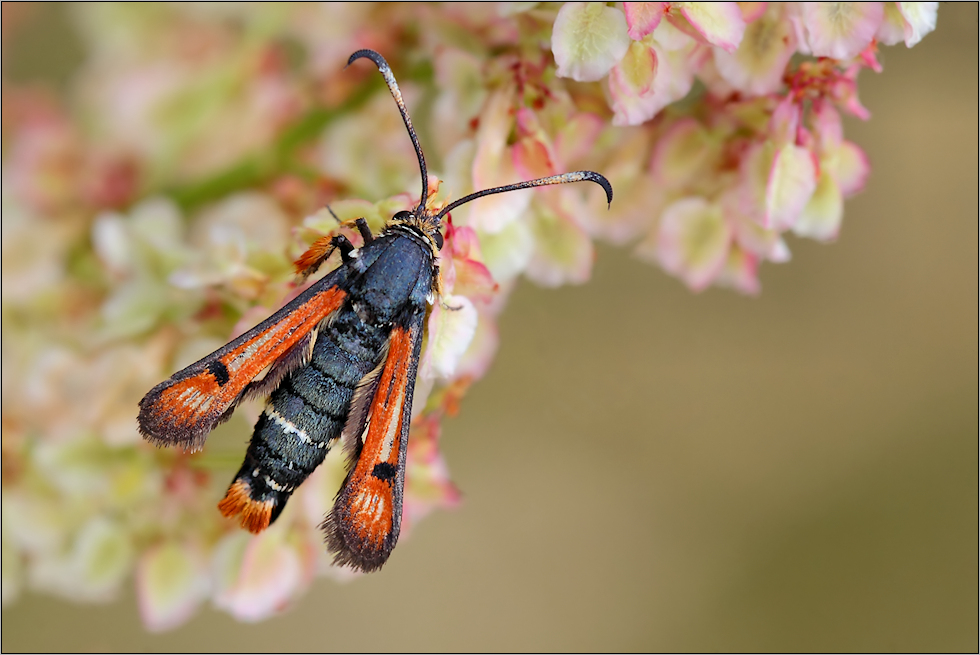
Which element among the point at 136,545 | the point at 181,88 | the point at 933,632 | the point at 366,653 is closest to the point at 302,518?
the point at 136,545

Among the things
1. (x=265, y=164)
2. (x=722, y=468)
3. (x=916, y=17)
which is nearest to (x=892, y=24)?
(x=916, y=17)

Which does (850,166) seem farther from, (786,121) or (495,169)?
(495,169)

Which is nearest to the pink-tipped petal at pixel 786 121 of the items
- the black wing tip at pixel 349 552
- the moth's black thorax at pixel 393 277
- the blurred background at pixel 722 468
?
the moth's black thorax at pixel 393 277

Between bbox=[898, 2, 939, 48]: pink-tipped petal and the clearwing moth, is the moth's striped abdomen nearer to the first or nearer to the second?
the clearwing moth

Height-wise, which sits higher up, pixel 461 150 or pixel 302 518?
pixel 461 150

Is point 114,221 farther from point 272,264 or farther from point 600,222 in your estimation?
point 600,222

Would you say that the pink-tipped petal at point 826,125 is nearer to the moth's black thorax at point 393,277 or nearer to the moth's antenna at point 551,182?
the moth's antenna at point 551,182
